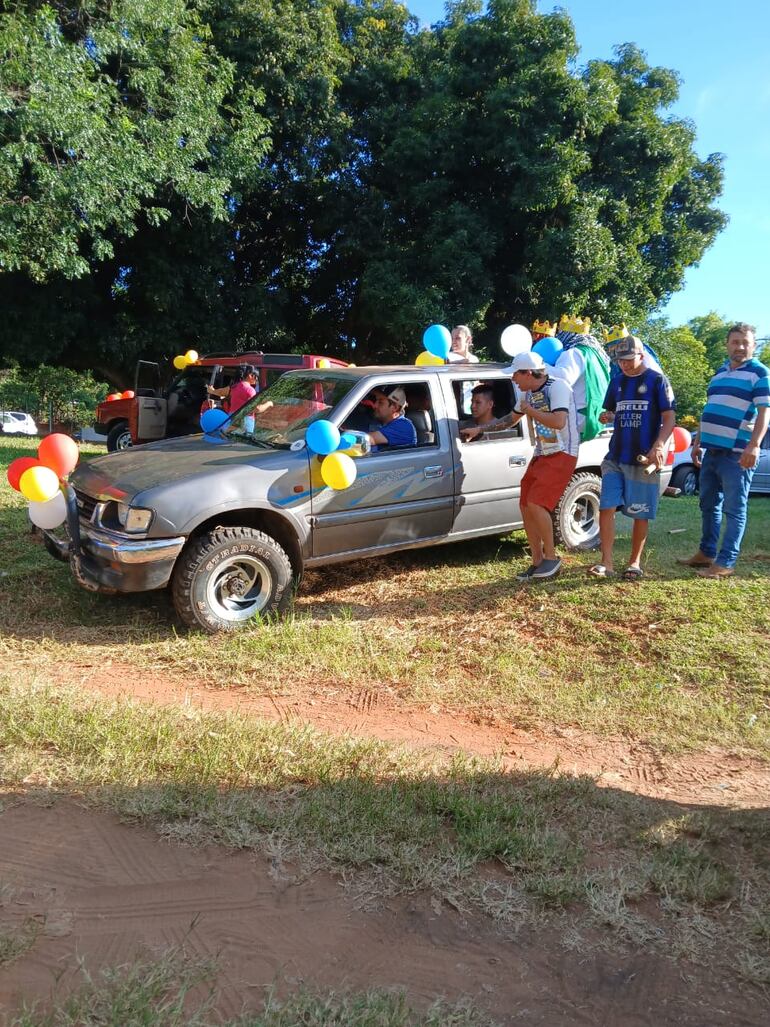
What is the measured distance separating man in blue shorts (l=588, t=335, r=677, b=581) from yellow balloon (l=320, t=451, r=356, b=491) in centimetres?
207

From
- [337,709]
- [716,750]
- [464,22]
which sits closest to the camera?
[716,750]

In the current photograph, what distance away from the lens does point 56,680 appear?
4.14m

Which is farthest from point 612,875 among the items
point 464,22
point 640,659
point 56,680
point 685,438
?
point 464,22

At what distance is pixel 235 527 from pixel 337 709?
147cm

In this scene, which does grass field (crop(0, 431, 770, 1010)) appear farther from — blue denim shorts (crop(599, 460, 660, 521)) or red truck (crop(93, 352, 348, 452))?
red truck (crop(93, 352, 348, 452))

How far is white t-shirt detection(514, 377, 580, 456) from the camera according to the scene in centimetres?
535

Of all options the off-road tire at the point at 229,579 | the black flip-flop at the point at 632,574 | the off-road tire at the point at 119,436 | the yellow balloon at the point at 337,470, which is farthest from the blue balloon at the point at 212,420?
the off-road tire at the point at 119,436

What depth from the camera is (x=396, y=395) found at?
221 inches

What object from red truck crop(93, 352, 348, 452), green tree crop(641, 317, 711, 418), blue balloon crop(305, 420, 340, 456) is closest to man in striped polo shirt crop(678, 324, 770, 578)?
blue balloon crop(305, 420, 340, 456)

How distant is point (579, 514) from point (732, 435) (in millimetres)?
1560

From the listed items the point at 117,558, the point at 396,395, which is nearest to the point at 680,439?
the point at 396,395

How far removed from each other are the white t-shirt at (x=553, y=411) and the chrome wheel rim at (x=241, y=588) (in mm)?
2254

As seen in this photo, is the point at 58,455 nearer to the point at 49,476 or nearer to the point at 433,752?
the point at 49,476

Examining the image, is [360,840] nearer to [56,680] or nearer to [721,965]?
[721,965]
